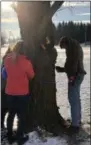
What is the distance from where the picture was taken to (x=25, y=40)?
5867 millimetres

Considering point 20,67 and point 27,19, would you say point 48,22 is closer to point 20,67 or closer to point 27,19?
point 27,19

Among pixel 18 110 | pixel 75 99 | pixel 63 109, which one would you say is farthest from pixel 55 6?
pixel 63 109

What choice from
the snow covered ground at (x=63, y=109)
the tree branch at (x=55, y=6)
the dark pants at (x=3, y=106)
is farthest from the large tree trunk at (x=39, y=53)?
the dark pants at (x=3, y=106)

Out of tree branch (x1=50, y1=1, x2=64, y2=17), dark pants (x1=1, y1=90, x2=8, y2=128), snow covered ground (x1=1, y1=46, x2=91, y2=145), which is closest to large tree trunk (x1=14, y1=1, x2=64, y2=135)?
tree branch (x1=50, y1=1, x2=64, y2=17)

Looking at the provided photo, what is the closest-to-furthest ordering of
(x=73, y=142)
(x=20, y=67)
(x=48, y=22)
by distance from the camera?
1. (x=20, y=67)
2. (x=73, y=142)
3. (x=48, y=22)

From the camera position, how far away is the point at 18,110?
540cm

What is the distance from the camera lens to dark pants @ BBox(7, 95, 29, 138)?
5305mm

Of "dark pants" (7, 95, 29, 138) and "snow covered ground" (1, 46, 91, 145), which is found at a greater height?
"dark pants" (7, 95, 29, 138)

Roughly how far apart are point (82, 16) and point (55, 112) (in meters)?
1.55

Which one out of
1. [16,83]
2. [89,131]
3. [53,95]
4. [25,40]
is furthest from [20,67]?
[89,131]

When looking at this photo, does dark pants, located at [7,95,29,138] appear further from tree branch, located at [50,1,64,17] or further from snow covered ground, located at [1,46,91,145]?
tree branch, located at [50,1,64,17]

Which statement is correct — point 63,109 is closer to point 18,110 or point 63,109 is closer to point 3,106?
point 3,106

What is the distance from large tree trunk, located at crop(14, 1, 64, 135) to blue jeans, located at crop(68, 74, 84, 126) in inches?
10.1

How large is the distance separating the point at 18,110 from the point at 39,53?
37.9 inches
